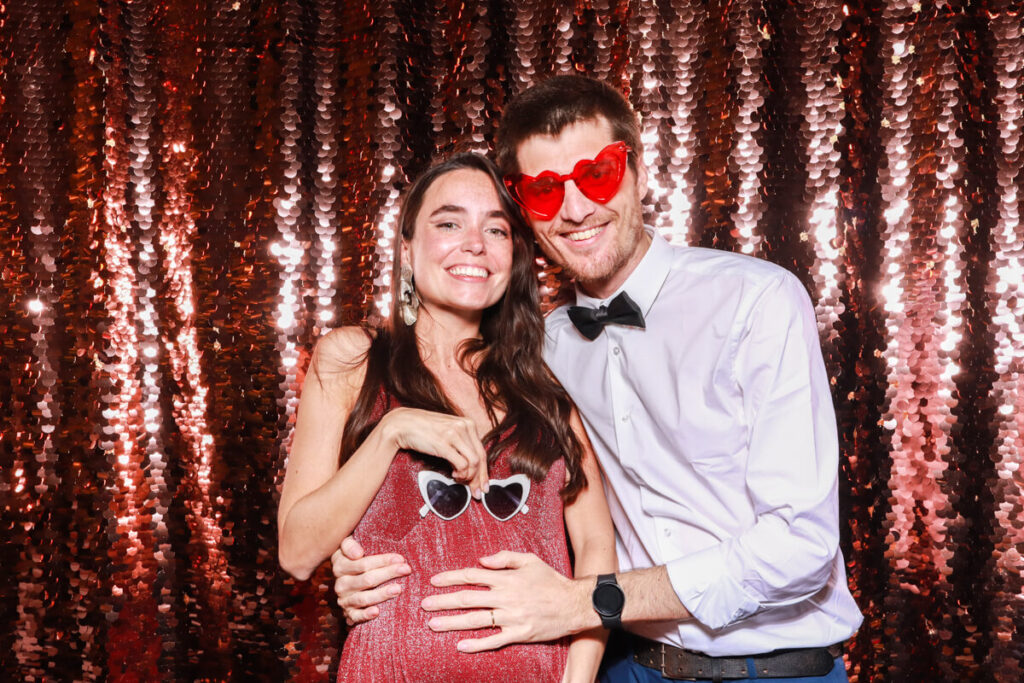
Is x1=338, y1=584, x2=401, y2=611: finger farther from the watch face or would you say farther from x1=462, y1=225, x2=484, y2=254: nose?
x1=462, y1=225, x2=484, y2=254: nose

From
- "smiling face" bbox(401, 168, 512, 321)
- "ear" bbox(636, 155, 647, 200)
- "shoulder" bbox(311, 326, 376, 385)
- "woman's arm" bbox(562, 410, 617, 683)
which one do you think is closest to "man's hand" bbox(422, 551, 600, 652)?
"woman's arm" bbox(562, 410, 617, 683)

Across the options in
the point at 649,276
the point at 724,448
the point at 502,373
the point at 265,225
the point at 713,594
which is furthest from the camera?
the point at 265,225

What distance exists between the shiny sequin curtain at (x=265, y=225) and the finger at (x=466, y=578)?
67 cm

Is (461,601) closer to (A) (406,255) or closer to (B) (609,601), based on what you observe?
→ (B) (609,601)

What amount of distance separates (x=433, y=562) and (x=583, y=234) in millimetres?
705

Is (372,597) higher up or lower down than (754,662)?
higher up

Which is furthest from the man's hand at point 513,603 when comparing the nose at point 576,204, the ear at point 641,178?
the ear at point 641,178

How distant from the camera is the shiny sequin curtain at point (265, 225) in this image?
5.54 ft

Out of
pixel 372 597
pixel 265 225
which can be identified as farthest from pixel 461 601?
pixel 265 225

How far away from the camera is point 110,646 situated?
180cm

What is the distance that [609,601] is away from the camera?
126 centimetres

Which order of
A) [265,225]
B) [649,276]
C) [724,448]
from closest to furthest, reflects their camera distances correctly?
[724,448]
[649,276]
[265,225]

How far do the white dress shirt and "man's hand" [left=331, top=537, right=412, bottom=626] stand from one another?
0.49 meters

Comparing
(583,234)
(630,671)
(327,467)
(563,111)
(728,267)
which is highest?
(563,111)
